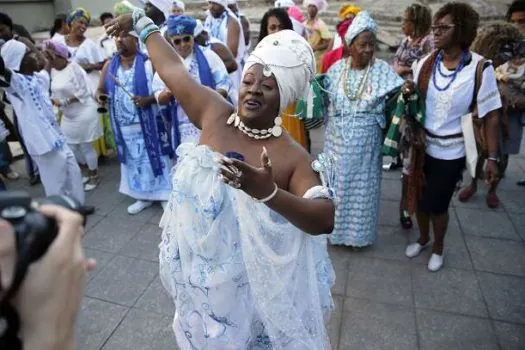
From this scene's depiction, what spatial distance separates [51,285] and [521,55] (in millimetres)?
4578

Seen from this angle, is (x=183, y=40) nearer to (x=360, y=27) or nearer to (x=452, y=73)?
(x=360, y=27)

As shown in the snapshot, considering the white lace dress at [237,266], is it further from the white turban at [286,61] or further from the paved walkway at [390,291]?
the paved walkway at [390,291]

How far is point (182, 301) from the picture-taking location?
1.77 m

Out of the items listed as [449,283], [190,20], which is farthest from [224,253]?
[190,20]

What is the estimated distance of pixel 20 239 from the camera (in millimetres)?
662

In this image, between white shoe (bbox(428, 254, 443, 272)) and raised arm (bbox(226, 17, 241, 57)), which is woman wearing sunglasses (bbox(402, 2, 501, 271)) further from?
raised arm (bbox(226, 17, 241, 57))

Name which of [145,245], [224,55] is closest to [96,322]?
[145,245]

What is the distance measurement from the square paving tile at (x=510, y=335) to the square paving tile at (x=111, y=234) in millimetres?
3052

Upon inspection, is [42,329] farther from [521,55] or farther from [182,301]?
[521,55]

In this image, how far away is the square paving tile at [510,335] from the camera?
253cm

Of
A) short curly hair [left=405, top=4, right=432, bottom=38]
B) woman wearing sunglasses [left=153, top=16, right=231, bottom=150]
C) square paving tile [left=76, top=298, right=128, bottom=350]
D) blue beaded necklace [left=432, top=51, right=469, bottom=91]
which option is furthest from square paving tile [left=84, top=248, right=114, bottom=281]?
short curly hair [left=405, top=4, right=432, bottom=38]

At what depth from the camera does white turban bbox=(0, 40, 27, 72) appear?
3.63 meters

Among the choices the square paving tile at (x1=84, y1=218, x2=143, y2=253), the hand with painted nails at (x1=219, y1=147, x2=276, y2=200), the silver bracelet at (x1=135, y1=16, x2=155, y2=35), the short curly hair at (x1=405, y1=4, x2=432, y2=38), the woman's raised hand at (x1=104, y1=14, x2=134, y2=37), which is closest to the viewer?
the hand with painted nails at (x1=219, y1=147, x2=276, y2=200)

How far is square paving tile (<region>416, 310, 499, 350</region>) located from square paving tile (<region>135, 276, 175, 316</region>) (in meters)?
1.74
